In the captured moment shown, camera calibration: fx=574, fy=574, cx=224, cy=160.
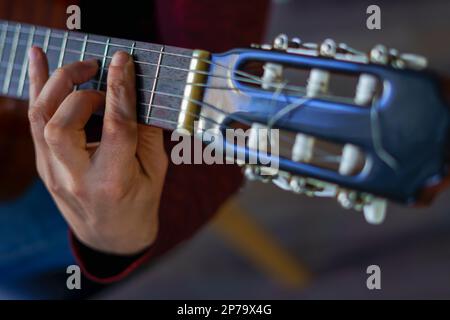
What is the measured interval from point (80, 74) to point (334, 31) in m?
0.83

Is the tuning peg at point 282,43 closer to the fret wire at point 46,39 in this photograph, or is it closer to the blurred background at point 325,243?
the fret wire at point 46,39

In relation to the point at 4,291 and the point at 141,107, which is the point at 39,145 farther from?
the point at 4,291

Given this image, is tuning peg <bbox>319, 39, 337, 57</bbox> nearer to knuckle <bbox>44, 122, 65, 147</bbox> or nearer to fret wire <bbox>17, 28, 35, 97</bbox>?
knuckle <bbox>44, 122, 65, 147</bbox>

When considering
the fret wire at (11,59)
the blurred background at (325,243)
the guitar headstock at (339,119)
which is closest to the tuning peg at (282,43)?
the guitar headstock at (339,119)

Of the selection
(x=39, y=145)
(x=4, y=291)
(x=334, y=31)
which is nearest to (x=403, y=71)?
(x=39, y=145)

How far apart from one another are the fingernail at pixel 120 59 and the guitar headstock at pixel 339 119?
0.08 m

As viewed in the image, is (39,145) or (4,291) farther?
(4,291)

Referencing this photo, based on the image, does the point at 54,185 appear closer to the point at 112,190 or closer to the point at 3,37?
the point at 112,190

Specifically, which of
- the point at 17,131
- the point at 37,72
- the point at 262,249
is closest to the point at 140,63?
the point at 37,72

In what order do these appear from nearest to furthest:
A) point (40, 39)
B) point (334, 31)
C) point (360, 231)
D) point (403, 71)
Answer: point (403, 71), point (40, 39), point (360, 231), point (334, 31)

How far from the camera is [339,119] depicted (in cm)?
37

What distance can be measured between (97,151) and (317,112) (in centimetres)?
21

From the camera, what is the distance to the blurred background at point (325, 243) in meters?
1.00
